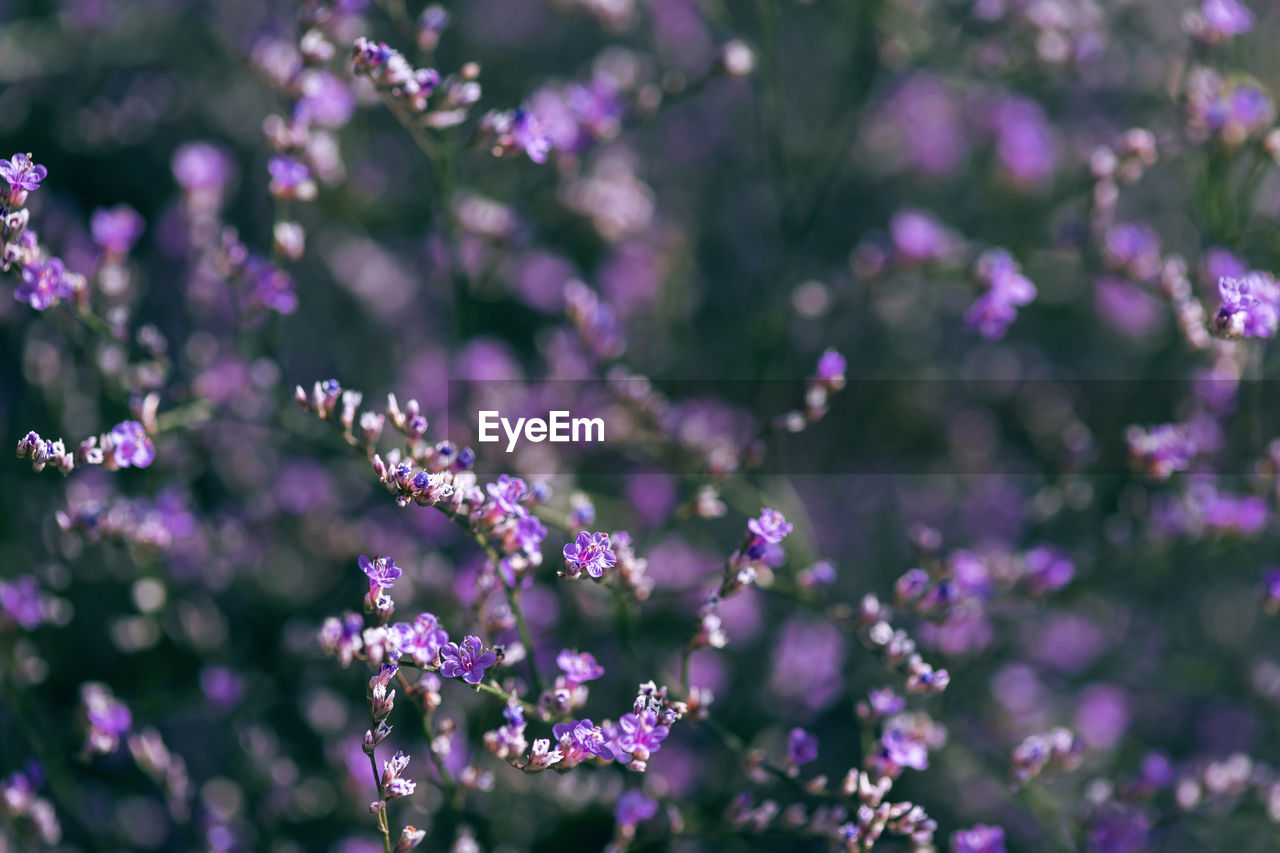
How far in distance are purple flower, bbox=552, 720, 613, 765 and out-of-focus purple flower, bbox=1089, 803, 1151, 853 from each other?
1.30 meters

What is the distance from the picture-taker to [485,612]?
225 cm

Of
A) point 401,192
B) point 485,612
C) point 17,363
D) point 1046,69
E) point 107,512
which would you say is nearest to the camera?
point 485,612

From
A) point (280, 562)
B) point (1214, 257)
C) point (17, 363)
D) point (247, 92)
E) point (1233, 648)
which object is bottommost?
point (1233, 648)

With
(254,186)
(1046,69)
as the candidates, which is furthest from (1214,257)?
(254,186)

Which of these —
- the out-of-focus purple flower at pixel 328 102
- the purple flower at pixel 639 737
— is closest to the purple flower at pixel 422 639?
the purple flower at pixel 639 737

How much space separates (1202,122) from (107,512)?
114 inches

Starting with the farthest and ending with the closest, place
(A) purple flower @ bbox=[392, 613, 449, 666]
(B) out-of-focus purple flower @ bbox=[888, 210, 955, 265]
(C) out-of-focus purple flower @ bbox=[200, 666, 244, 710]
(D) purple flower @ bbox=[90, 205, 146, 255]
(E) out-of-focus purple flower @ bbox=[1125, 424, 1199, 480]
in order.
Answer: (B) out-of-focus purple flower @ bbox=[888, 210, 955, 265]
(C) out-of-focus purple flower @ bbox=[200, 666, 244, 710]
(D) purple flower @ bbox=[90, 205, 146, 255]
(E) out-of-focus purple flower @ bbox=[1125, 424, 1199, 480]
(A) purple flower @ bbox=[392, 613, 449, 666]

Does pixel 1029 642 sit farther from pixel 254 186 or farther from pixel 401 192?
pixel 254 186

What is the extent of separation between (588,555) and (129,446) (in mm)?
975

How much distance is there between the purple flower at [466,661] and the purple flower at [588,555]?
209 millimetres

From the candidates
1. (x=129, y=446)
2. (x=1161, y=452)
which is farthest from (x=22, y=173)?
(x=1161, y=452)

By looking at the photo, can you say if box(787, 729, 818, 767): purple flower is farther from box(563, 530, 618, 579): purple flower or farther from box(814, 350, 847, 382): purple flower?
box(814, 350, 847, 382): purple flower

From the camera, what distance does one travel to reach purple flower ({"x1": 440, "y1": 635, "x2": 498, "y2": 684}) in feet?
6.32

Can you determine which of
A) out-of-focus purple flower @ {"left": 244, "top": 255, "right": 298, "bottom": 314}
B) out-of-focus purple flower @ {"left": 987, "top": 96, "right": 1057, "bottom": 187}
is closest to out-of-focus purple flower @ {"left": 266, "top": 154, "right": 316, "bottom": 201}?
out-of-focus purple flower @ {"left": 244, "top": 255, "right": 298, "bottom": 314}
